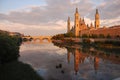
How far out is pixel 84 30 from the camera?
136 m

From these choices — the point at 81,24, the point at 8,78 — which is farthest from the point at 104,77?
the point at 81,24

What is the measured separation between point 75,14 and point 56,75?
4407 inches

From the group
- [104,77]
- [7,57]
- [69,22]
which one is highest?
[69,22]

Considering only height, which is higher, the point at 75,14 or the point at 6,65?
the point at 75,14

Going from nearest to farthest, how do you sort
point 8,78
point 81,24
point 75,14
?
1. point 8,78
2. point 75,14
3. point 81,24

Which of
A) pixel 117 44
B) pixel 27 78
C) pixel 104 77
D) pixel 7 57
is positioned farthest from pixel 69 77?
pixel 117 44

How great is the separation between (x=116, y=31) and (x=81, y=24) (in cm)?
5686

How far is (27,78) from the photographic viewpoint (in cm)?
1764

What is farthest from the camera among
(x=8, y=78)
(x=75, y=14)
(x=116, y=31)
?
(x=75, y=14)

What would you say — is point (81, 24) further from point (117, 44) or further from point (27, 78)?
point (27, 78)

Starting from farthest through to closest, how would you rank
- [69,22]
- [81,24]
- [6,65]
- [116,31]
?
[69,22]
[81,24]
[116,31]
[6,65]

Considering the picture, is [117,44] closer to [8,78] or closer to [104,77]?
[104,77]

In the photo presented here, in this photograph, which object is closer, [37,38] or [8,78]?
[8,78]

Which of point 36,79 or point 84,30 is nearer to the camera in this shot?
point 36,79
